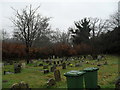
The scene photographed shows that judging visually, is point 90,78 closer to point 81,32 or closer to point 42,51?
point 42,51

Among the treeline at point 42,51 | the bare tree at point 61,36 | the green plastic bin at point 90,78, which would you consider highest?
the bare tree at point 61,36

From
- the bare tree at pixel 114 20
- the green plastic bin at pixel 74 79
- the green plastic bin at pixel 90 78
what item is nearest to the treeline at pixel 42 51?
the bare tree at pixel 114 20

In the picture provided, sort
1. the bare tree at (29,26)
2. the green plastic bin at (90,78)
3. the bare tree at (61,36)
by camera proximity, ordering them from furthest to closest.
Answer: the bare tree at (61,36) → the bare tree at (29,26) → the green plastic bin at (90,78)

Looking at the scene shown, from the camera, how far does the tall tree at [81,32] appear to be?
4244cm

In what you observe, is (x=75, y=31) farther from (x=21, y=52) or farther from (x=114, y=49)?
(x=21, y=52)

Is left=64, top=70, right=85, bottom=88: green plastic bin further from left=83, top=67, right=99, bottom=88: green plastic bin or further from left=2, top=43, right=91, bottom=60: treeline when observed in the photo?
left=2, top=43, right=91, bottom=60: treeline

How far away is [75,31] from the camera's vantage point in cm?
4591

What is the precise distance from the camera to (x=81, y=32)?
44094 mm

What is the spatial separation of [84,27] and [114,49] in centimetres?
1276

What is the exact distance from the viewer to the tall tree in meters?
42.4

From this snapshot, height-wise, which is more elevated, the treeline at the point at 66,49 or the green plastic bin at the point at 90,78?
the treeline at the point at 66,49

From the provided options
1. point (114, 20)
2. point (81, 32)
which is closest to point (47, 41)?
→ point (81, 32)

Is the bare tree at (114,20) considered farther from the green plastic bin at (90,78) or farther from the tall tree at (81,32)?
the green plastic bin at (90,78)

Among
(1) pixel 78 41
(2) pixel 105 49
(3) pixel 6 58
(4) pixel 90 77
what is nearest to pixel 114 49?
(2) pixel 105 49
